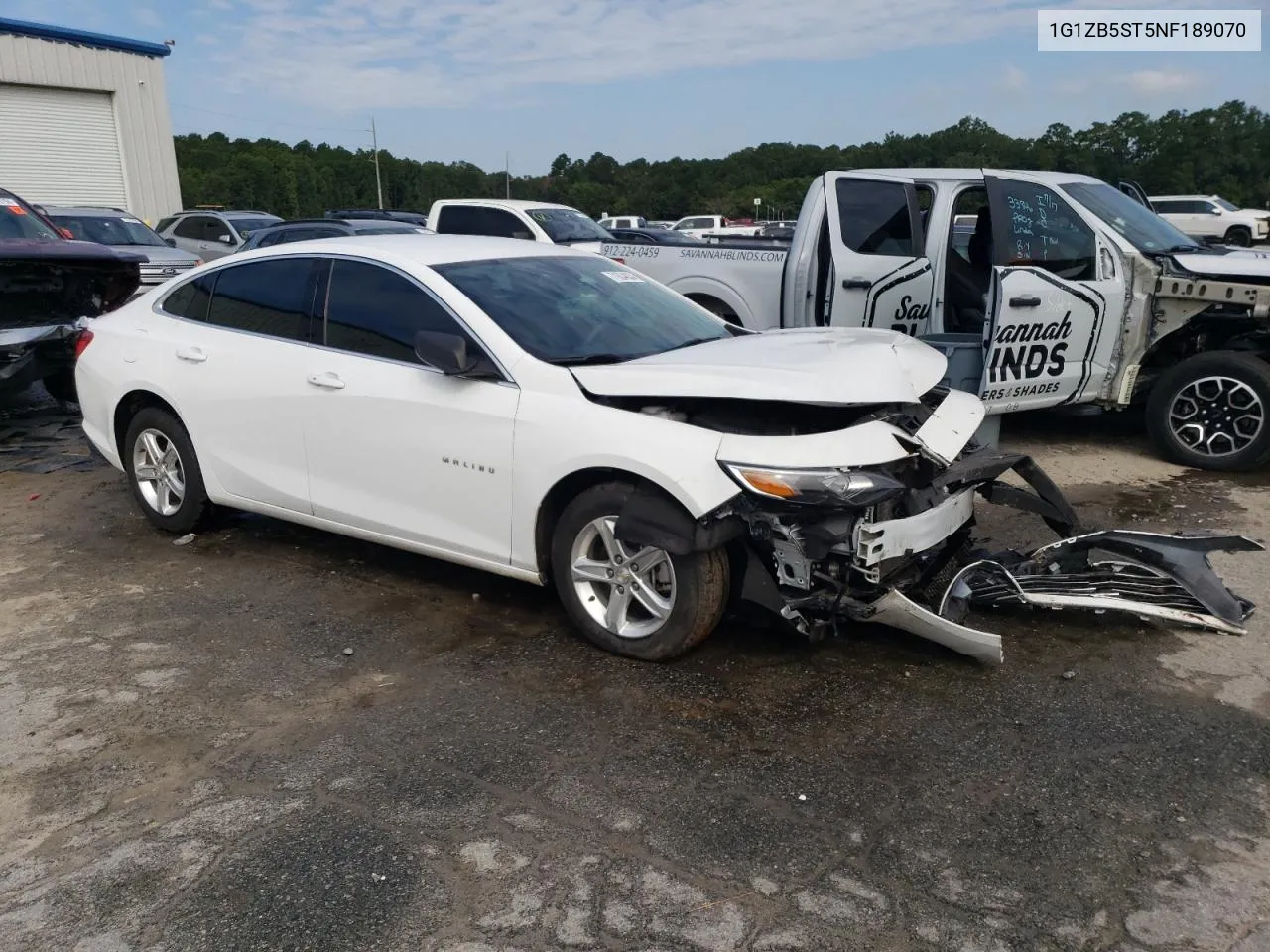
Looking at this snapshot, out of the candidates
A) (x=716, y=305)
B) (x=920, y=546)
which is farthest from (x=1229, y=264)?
(x=920, y=546)

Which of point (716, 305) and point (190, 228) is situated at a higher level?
point (190, 228)

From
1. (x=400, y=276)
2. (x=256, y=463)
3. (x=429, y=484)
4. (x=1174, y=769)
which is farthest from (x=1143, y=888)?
(x=256, y=463)

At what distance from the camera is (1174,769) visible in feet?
11.5

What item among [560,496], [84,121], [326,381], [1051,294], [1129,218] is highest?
[84,121]

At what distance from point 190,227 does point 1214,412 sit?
713 inches

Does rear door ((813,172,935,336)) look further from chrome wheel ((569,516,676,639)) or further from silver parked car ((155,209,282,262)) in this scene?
silver parked car ((155,209,282,262))

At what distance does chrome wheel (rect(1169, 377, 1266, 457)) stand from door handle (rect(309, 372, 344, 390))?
5792 millimetres

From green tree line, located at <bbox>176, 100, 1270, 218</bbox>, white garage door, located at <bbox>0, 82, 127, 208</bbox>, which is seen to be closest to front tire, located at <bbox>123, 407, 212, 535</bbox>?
white garage door, located at <bbox>0, 82, 127, 208</bbox>

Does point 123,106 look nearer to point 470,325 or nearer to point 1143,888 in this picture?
point 470,325

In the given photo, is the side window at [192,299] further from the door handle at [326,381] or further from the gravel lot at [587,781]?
the gravel lot at [587,781]

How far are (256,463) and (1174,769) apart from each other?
4305 millimetres

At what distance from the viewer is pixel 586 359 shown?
14.9 feet

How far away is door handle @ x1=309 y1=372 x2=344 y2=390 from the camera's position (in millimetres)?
4949

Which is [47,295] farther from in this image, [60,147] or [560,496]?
[60,147]
